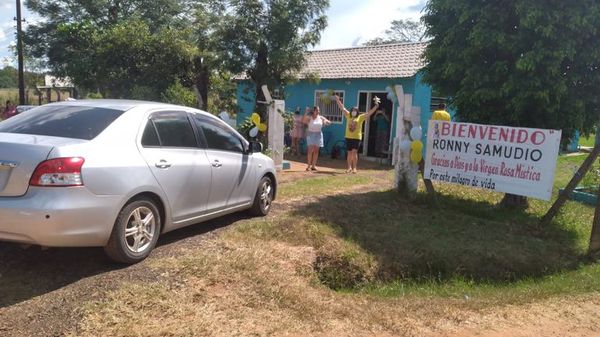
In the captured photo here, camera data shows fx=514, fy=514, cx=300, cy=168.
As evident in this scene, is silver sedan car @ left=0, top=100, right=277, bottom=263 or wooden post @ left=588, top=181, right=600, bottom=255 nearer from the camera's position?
silver sedan car @ left=0, top=100, right=277, bottom=263

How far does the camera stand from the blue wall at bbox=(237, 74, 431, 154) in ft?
48.5

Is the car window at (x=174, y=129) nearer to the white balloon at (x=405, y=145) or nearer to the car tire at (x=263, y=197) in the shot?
the car tire at (x=263, y=197)

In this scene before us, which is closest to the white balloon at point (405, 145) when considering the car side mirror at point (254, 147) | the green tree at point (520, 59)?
the green tree at point (520, 59)

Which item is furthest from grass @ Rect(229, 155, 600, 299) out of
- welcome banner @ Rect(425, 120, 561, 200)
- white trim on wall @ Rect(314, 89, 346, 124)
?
white trim on wall @ Rect(314, 89, 346, 124)

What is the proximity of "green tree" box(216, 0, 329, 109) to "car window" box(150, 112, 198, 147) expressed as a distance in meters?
7.92

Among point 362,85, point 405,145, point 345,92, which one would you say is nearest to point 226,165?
point 405,145

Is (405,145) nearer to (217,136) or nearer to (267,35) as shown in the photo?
(217,136)

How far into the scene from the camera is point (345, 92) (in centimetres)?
1691

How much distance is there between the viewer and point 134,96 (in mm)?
13633

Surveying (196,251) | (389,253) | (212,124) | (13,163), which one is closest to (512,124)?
(389,253)

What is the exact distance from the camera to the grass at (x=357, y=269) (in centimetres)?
395

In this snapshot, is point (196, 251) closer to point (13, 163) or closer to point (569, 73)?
point (13, 163)

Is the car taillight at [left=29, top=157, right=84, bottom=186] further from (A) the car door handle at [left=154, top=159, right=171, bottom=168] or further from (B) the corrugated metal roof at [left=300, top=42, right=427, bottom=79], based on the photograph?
(B) the corrugated metal roof at [left=300, top=42, right=427, bottom=79]

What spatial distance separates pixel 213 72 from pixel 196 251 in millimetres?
10419
